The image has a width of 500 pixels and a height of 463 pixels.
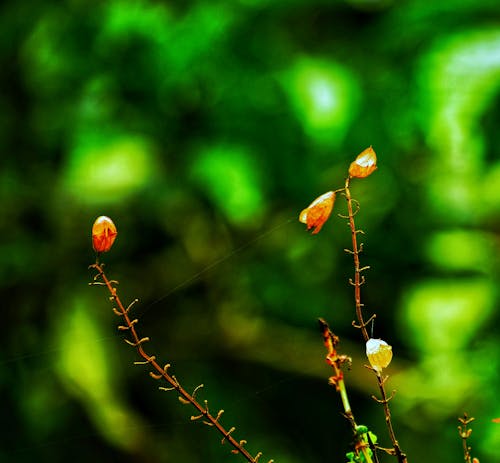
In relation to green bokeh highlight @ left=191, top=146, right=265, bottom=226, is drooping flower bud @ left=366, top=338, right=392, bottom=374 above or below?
below

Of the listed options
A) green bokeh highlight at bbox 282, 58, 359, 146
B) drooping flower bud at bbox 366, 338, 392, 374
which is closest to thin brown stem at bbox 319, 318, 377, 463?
drooping flower bud at bbox 366, 338, 392, 374

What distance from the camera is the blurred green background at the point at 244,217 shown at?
30.7 inches

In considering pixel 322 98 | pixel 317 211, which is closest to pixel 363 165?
pixel 317 211

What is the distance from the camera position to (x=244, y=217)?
0.79 metres

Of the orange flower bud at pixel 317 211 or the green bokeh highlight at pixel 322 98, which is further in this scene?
the green bokeh highlight at pixel 322 98

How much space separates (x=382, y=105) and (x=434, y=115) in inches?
3.9

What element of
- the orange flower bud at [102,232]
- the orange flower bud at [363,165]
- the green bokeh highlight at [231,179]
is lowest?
the orange flower bud at [102,232]

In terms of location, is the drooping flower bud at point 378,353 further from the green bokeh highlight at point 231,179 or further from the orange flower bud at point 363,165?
the green bokeh highlight at point 231,179

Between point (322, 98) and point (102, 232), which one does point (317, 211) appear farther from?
point (322, 98)

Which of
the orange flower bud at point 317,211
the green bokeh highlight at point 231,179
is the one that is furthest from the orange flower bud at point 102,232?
the green bokeh highlight at point 231,179

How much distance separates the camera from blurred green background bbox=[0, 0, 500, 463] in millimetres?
779

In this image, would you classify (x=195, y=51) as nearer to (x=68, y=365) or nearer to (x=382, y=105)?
(x=382, y=105)

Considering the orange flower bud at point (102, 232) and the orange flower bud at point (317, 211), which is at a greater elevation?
the orange flower bud at point (317, 211)

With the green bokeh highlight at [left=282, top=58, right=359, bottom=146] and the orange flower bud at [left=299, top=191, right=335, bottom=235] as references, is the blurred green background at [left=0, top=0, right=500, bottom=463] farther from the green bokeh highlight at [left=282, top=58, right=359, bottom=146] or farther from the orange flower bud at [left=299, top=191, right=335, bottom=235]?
the orange flower bud at [left=299, top=191, right=335, bottom=235]
